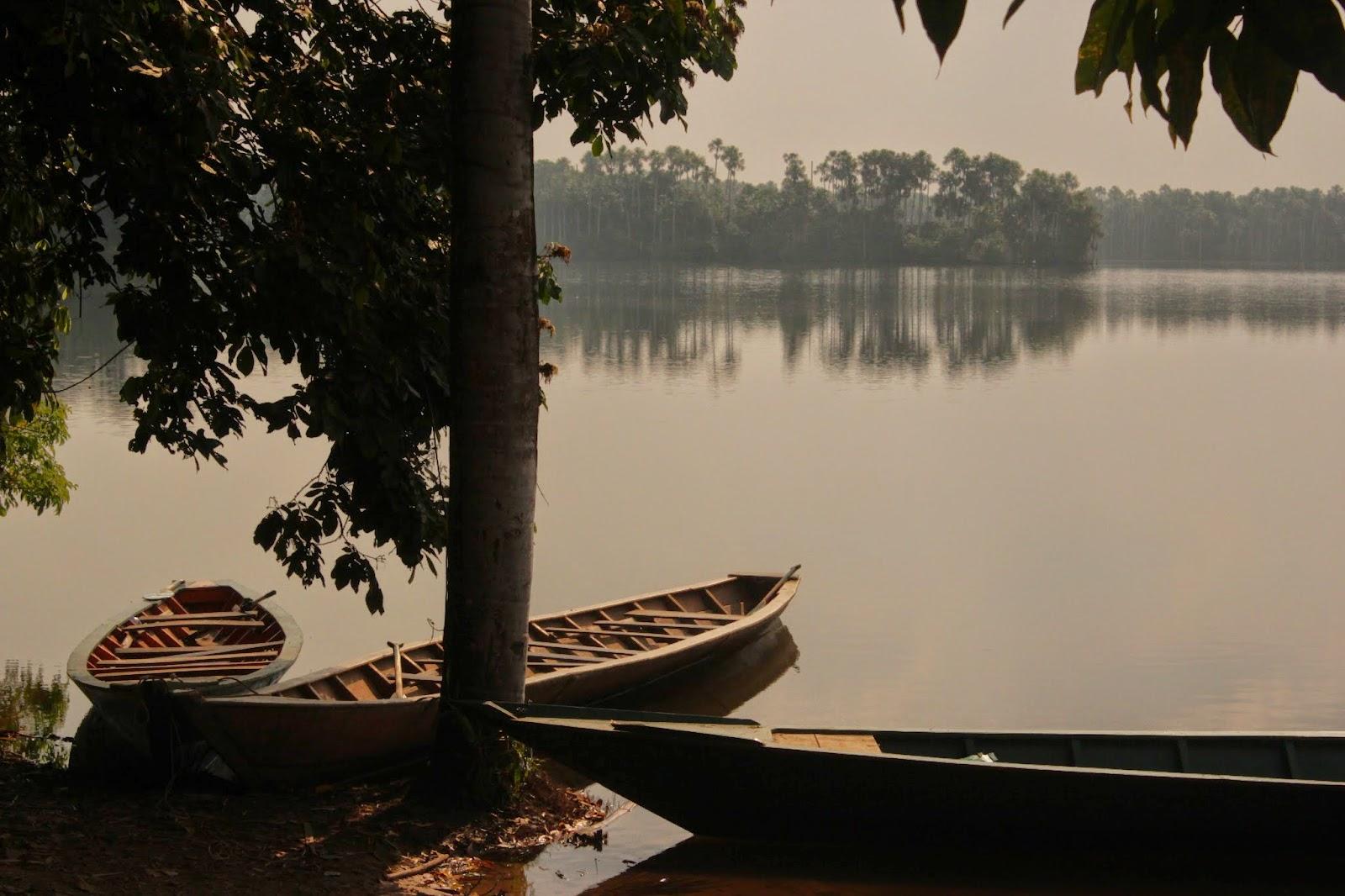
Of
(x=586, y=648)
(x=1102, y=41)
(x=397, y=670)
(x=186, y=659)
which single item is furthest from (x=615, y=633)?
(x=1102, y=41)

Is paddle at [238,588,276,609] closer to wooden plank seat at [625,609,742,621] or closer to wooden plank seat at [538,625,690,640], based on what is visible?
wooden plank seat at [538,625,690,640]

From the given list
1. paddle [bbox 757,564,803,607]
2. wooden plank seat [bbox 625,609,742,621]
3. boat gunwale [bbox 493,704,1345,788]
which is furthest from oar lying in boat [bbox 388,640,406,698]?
paddle [bbox 757,564,803,607]

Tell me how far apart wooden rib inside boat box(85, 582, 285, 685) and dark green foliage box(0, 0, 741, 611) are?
2318mm

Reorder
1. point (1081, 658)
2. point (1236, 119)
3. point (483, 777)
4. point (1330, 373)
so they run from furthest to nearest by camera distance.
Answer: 1. point (1330, 373)
2. point (1081, 658)
3. point (483, 777)
4. point (1236, 119)

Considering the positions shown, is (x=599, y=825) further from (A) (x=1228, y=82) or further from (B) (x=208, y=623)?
(A) (x=1228, y=82)

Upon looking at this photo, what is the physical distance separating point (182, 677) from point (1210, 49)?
8435 millimetres

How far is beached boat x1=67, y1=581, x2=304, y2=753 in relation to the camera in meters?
7.92

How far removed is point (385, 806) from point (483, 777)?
20.0 inches

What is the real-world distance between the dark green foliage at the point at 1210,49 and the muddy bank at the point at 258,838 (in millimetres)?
4946

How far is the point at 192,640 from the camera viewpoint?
10297 millimetres

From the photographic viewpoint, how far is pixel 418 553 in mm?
7395

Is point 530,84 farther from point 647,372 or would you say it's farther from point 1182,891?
point 647,372

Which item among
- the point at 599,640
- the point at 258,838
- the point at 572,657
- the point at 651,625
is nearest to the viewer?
the point at 258,838

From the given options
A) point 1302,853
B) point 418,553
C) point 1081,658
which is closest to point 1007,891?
point 1302,853
